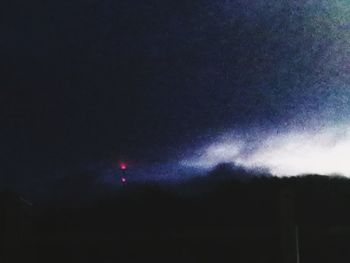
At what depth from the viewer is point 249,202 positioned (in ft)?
70.6

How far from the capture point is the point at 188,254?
6246 millimetres

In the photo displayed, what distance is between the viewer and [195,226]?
18.5 metres

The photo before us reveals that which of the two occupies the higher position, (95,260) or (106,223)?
(106,223)

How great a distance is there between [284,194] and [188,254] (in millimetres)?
1786

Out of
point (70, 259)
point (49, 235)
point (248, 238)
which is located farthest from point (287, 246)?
point (70, 259)

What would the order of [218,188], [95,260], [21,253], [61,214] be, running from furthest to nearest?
[218,188] → [61,214] → [95,260] → [21,253]

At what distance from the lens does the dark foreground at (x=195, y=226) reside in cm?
518

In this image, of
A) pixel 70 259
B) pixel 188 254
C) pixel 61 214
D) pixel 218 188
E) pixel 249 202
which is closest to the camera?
pixel 188 254

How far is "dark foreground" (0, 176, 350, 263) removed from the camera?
5184 millimetres

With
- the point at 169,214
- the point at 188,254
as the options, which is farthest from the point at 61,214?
the point at 188,254

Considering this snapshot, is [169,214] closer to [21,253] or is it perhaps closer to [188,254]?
[188,254]

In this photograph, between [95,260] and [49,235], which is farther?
[95,260]

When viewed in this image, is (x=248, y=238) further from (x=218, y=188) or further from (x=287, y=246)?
(x=218, y=188)

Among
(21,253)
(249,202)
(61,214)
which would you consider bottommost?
(21,253)
